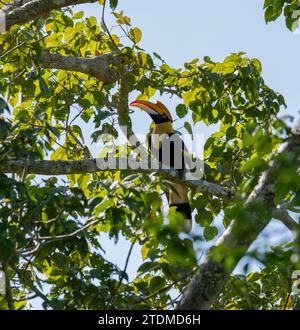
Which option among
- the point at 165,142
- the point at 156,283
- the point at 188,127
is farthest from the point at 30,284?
the point at 165,142

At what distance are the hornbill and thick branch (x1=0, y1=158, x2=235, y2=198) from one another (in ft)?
2.52

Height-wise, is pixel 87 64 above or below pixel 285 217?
above

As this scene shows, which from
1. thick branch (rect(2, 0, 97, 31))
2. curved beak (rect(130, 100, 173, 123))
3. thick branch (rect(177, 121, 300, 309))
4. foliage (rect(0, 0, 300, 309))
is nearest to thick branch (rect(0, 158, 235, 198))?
foliage (rect(0, 0, 300, 309))

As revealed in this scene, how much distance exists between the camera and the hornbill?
21.3ft

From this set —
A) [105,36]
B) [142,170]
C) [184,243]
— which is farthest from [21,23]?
[184,243]

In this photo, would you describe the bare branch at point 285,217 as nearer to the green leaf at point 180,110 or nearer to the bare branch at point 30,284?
the green leaf at point 180,110

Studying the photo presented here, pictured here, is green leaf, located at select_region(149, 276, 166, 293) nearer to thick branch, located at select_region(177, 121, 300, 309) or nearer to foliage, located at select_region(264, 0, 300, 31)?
thick branch, located at select_region(177, 121, 300, 309)

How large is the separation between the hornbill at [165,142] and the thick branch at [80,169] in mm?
768

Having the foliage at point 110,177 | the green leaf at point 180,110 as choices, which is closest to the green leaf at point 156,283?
the foliage at point 110,177

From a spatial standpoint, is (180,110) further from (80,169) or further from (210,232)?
(80,169)

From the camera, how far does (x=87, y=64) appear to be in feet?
20.8

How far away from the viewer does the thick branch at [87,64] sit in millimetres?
6324

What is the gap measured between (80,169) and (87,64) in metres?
1.32

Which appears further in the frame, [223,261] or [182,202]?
[182,202]
